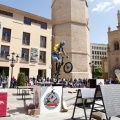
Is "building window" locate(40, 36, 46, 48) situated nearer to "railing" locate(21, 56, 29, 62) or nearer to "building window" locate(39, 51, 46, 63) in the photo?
"building window" locate(39, 51, 46, 63)

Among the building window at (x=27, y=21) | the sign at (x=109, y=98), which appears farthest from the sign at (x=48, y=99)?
the building window at (x=27, y=21)

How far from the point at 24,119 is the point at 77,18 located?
29432 millimetres

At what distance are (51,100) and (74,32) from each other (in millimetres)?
26149

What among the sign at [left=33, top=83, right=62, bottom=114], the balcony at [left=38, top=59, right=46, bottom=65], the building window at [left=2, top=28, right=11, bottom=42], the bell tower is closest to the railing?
the balcony at [left=38, top=59, right=46, bottom=65]

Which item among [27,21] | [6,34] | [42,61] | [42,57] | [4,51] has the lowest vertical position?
[42,61]

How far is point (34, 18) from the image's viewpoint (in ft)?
94.0

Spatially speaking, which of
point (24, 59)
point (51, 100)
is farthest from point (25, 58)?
point (51, 100)

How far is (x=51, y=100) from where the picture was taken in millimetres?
6988

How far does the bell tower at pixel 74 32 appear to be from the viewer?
1233 inches

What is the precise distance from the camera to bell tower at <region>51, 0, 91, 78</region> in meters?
31.3

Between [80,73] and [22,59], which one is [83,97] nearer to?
[22,59]

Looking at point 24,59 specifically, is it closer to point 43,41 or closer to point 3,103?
point 43,41

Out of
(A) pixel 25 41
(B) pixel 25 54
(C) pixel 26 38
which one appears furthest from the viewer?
(C) pixel 26 38

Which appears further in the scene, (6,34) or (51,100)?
(6,34)
